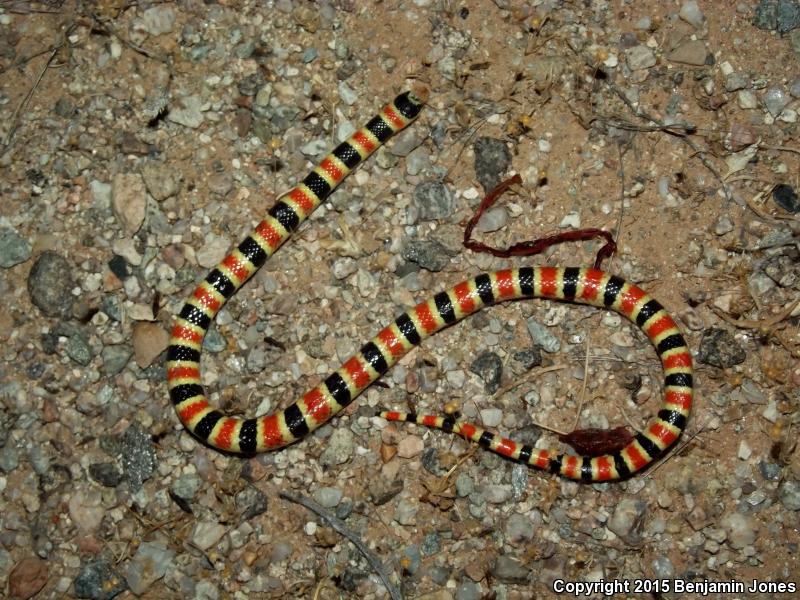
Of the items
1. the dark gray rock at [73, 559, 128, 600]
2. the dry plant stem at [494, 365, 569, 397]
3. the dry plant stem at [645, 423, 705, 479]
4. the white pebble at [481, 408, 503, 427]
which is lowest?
the dark gray rock at [73, 559, 128, 600]

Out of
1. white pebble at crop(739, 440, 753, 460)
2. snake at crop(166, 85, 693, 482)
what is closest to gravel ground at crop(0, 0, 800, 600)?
white pebble at crop(739, 440, 753, 460)

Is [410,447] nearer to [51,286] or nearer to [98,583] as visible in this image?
[98,583]

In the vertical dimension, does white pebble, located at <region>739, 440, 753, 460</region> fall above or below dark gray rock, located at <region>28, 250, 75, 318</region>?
below

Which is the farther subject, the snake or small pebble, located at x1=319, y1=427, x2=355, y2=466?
small pebble, located at x1=319, y1=427, x2=355, y2=466

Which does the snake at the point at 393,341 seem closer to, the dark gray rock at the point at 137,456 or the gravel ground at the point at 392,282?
the gravel ground at the point at 392,282

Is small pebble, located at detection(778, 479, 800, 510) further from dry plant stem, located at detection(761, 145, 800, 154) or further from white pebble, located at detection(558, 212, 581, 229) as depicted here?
dry plant stem, located at detection(761, 145, 800, 154)

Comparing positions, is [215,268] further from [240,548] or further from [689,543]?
[689,543]

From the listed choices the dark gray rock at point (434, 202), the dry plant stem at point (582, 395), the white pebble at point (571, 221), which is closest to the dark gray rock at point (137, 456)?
the dark gray rock at point (434, 202)

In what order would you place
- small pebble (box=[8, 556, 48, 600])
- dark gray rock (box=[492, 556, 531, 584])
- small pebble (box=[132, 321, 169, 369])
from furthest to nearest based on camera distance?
small pebble (box=[132, 321, 169, 369]) < small pebble (box=[8, 556, 48, 600]) < dark gray rock (box=[492, 556, 531, 584])
